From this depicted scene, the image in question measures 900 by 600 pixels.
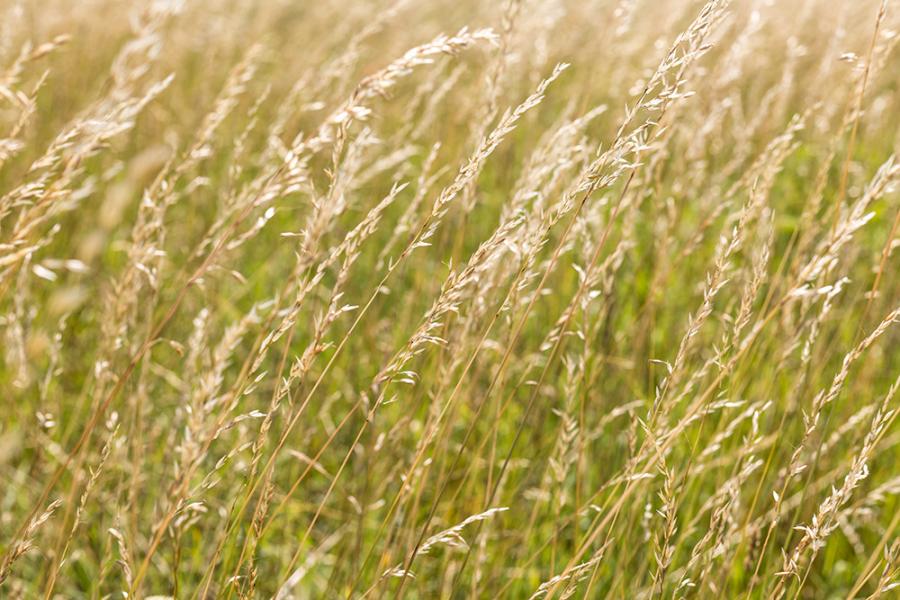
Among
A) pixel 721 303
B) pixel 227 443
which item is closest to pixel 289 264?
pixel 227 443

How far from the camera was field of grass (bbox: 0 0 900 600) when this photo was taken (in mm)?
1163

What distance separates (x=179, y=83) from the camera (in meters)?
4.80

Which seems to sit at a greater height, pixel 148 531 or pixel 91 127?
pixel 91 127

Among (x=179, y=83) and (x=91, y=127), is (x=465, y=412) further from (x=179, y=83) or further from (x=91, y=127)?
(x=179, y=83)

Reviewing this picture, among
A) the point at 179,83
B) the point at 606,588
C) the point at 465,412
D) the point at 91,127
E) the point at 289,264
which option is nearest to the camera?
the point at 91,127

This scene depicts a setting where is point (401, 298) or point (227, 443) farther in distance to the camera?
point (401, 298)

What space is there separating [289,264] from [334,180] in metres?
2.06

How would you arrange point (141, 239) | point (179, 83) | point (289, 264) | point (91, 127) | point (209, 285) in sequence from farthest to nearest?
point (179, 83) < point (289, 264) < point (209, 285) < point (141, 239) < point (91, 127)

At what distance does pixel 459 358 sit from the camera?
1.38m

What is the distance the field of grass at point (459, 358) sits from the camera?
116 cm

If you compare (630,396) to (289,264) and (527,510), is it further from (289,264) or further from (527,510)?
(289,264)

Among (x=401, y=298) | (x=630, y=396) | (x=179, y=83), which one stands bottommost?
(x=630, y=396)

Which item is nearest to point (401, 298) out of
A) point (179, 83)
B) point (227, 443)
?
point (227, 443)

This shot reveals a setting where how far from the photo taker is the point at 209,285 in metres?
2.73
